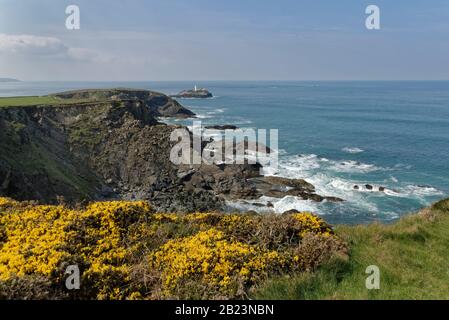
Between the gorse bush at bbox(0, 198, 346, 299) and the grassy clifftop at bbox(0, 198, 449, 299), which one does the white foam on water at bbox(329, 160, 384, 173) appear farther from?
the gorse bush at bbox(0, 198, 346, 299)

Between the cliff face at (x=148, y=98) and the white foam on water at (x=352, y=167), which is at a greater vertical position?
the cliff face at (x=148, y=98)

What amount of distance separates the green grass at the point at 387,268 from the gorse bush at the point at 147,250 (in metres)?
0.59

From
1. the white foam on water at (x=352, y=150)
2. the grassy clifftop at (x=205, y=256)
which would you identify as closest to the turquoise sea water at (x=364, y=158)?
the white foam on water at (x=352, y=150)

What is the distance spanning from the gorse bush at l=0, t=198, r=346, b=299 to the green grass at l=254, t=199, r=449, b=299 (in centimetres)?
59

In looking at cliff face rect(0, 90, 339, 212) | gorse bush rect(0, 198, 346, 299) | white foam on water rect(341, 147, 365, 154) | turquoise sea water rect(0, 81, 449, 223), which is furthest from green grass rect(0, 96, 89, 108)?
gorse bush rect(0, 198, 346, 299)

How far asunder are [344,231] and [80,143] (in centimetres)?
6912

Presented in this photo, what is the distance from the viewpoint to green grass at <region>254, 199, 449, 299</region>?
8664mm

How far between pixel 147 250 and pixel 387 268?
6.75 m

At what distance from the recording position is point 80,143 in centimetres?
7450

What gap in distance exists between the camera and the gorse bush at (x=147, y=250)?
841 cm

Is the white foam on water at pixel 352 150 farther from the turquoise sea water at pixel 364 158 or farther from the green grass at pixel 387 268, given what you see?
the green grass at pixel 387 268

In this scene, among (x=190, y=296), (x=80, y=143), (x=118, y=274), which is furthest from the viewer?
(x=80, y=143)
